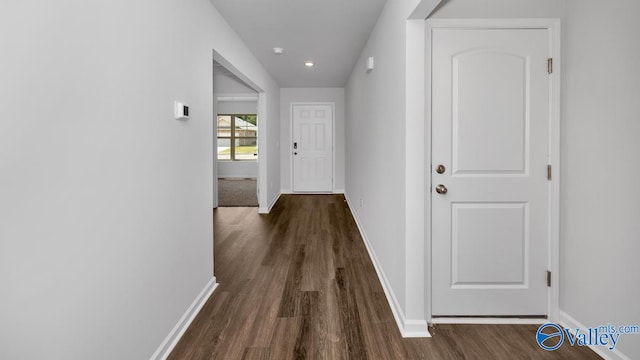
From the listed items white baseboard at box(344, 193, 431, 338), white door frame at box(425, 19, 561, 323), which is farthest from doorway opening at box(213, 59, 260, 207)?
white door frame at box(425, 19, 561, 323)

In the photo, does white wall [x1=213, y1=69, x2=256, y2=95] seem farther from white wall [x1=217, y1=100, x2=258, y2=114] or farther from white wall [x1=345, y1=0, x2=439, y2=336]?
white wall [x1=217, y1=100, x2=258, y2=114]

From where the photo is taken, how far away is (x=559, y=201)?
2129mm

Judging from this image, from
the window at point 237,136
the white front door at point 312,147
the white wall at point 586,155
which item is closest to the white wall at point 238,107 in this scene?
the window at point 237,136

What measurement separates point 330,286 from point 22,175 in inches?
86.2

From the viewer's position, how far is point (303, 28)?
3355 mm

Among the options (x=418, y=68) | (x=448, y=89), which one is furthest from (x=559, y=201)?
(x=418, y=68)

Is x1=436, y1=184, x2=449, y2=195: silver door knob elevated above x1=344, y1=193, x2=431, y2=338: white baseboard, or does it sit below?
above

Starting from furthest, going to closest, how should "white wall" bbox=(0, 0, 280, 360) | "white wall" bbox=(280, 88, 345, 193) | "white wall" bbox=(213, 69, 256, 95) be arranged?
"white wall" bbox=(280, 88, 345, 193)
"white wall" bbox=(213, 69, 256, 95)
"white wall" bbox=(0, 0, 280, 360)

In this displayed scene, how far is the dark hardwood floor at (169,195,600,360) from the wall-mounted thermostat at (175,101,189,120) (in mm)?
1318

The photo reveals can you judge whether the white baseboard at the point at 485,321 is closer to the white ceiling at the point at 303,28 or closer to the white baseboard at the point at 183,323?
the white baseboard at the point at 183,323

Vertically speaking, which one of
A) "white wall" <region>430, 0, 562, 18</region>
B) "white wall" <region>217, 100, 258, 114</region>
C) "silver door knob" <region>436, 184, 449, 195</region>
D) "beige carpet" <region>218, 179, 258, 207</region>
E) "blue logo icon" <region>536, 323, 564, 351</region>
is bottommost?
"blue logo icon" <region>536, 323, 564, 351</region>

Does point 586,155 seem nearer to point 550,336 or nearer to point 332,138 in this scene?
point 550,336

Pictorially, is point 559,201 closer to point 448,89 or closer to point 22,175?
point 448,89

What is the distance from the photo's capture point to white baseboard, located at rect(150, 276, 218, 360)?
1.80 metres
